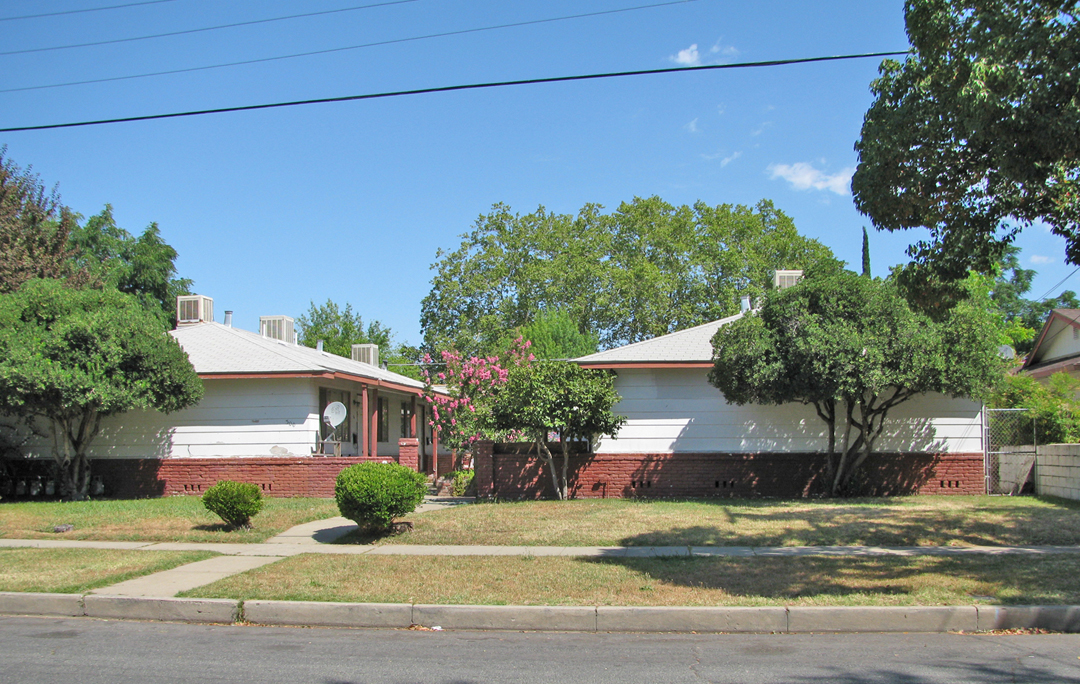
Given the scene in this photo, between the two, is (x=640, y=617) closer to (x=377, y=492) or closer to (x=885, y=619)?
(x=885, y=619)

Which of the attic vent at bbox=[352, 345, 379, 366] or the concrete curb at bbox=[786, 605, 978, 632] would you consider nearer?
the concrete curb at bbox=[786, 605, 978, 632]

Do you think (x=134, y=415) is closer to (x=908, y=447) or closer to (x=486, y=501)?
(x=486, y=501)

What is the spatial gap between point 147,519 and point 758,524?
10622mm

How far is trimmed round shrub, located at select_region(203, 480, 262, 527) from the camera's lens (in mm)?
13273

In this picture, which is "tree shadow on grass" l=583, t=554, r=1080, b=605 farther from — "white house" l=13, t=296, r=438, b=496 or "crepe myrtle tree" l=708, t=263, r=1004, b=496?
"white house" l=13, t=296, r=438, b=496

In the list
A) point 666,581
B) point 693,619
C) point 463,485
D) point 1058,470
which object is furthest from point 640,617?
point 463,485

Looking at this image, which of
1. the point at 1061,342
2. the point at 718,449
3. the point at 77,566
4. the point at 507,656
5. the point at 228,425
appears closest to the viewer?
the point at 507,656

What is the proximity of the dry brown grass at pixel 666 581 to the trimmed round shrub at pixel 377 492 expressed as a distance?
1.46m

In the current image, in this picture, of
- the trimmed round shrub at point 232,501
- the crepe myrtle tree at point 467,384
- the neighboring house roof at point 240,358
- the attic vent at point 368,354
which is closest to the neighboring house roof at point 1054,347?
the crepe myrtle tree at point 467,384

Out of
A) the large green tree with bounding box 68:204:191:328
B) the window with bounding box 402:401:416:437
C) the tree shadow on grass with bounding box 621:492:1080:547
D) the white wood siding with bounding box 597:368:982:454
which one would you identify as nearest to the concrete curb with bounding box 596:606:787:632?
the tree shadow on grass with bounding box 621:492:1080:547

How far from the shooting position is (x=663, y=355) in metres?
18.6

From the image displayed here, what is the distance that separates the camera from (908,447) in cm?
1819

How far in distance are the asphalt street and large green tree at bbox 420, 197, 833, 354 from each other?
113 ft

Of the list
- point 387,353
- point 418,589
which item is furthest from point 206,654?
point 387,353
